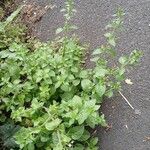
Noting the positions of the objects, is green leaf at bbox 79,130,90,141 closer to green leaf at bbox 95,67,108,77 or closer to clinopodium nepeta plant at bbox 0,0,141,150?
clinopodium nepeta plant at bbox 0,0,141,150

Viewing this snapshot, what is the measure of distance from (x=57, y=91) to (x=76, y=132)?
45 cm

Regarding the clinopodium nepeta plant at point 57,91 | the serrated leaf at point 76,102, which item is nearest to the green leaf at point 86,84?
the clinopodium nepeta plant at point 57,91

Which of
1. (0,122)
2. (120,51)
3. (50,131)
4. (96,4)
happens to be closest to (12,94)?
(0,122)

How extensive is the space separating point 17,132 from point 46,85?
43 cm

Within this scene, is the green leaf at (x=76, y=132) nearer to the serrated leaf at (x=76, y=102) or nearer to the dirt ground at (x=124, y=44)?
the serrated leaf at (x=76, y=102)

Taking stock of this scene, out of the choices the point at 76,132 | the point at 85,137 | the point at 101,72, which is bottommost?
the point at 85,137

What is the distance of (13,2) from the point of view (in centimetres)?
480

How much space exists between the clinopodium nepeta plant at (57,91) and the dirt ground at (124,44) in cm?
14

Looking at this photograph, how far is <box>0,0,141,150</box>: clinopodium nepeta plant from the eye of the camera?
10.3 feet

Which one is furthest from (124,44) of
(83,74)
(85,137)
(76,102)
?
(85,137)

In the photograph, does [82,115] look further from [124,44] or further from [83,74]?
[124,44]

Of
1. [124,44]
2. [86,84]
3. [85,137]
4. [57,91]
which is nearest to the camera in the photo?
[85,137]

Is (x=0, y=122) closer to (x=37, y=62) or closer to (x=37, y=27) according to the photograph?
(x=37, y=62)

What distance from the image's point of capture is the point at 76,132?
3164mm
